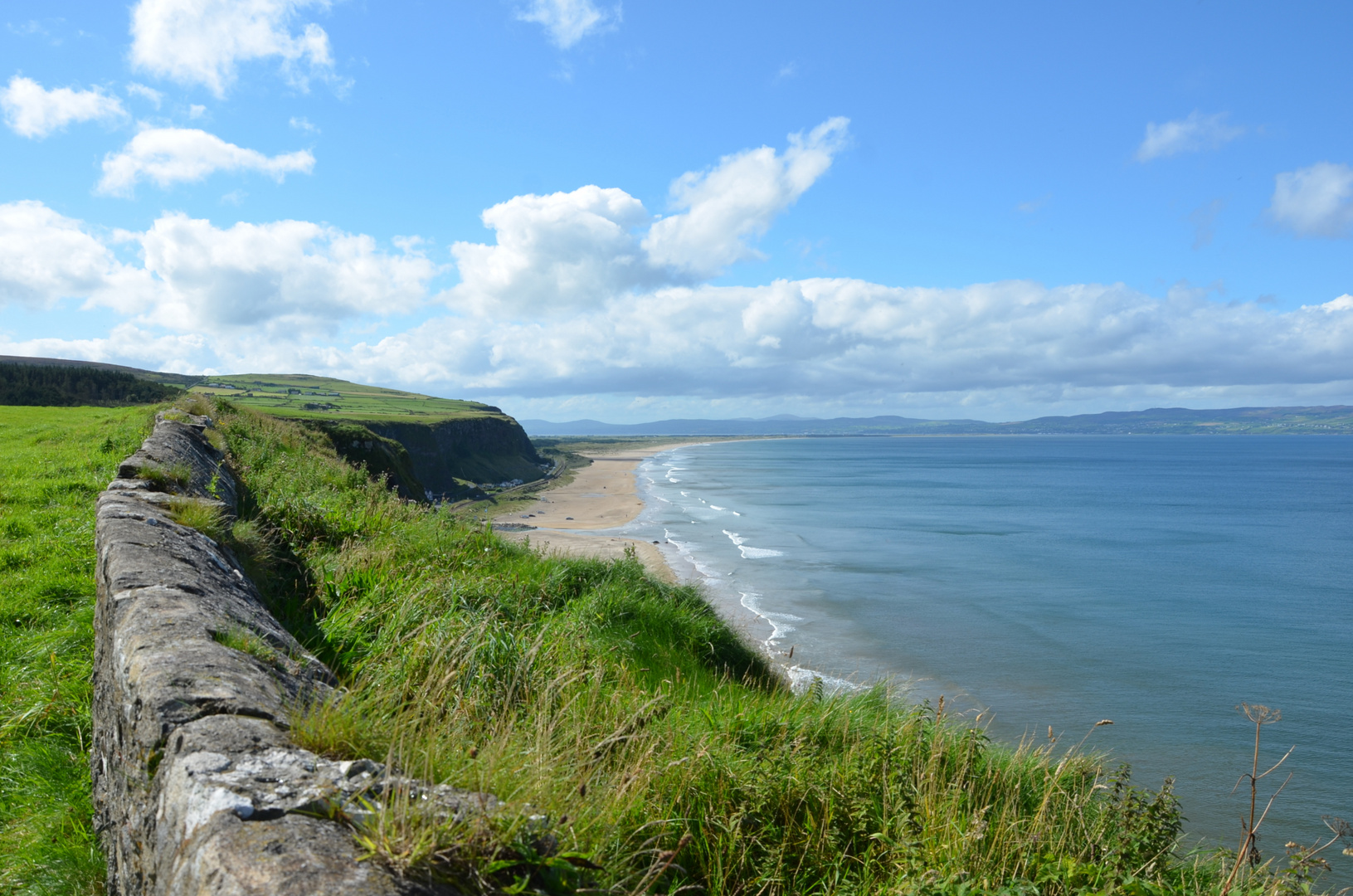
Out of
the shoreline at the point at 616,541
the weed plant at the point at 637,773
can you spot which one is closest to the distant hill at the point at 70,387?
the shoreline at the point at 616,541

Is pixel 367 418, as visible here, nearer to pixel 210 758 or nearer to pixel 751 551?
pixel 751 551

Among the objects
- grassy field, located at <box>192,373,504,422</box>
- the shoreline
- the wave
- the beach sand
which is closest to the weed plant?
the shoreline

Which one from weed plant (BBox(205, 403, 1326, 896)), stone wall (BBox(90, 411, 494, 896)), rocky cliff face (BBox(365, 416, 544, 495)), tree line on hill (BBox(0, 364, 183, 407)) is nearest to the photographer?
stone wall (BBox(90, 411, 494, 896))

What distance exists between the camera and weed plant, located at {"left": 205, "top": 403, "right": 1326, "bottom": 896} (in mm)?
2998

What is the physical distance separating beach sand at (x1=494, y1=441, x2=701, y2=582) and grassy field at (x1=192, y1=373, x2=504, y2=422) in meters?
23.7

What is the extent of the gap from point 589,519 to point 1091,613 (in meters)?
39.4

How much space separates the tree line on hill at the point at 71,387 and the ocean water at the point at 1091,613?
2799cm

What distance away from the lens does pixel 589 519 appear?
6100 centimetres

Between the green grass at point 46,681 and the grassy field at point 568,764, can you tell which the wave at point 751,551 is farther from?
the green grass at point 46,681

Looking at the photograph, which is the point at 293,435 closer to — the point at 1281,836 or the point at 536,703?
the point at 536,703

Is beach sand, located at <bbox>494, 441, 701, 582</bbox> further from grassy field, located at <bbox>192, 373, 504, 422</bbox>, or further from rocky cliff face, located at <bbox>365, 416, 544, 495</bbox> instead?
grassy field, located at <bbox>192, 373, 504, 422</bbox>

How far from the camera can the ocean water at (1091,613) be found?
61.4 ft

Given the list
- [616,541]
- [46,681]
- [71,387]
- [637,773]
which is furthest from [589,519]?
[637,773]

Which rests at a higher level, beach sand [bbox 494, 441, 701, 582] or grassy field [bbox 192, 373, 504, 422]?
grassy field [bbox 192, 373, 504, 422]
